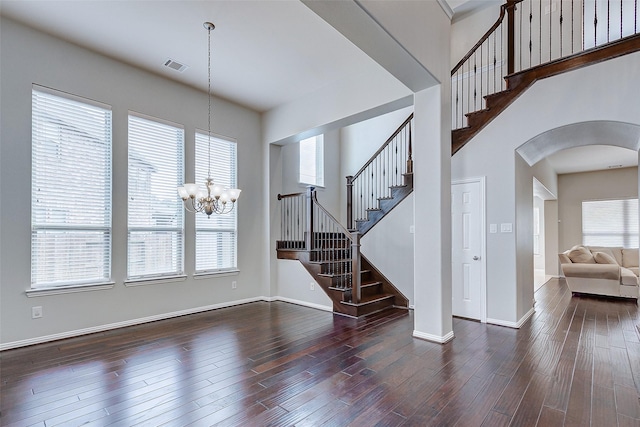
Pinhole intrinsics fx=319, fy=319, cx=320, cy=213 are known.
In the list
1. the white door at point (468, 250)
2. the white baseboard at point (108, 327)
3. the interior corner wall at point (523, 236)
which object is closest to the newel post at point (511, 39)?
the interior corner wall at point (523, 236)

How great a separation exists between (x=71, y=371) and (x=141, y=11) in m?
3.61

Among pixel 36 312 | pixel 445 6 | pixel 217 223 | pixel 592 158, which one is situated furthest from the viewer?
pixel 592 158

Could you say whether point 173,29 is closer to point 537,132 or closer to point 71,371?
point 71,371

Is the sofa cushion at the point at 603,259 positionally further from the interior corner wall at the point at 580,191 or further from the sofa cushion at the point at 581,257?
the interior corner wall at the point at 580,191

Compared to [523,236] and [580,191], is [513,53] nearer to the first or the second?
[523,236]

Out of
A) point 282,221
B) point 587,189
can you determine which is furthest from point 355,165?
point 587,189

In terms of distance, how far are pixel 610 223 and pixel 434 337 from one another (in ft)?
26.5

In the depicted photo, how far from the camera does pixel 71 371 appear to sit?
2918 millimetres

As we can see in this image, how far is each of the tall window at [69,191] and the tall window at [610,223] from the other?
11.1 metres

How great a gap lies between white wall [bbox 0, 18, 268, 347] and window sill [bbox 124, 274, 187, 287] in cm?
7

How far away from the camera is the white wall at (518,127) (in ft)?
11.7

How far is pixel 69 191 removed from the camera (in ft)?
12.6

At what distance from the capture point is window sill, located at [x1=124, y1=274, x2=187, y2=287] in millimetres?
4311

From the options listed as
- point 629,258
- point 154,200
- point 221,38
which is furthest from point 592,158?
point 154,200
